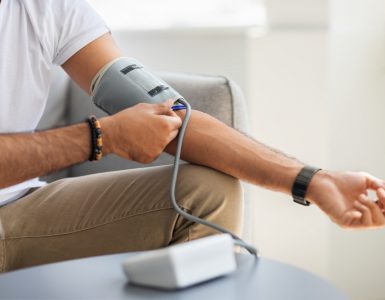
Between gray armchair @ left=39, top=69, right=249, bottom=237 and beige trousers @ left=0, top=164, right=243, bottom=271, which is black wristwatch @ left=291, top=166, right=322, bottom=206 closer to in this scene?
beige trousers @ left=0, top=164, right=243, bottom=271

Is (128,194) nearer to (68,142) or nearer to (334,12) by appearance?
(68,142)

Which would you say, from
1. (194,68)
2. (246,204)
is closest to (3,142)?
(246,204)

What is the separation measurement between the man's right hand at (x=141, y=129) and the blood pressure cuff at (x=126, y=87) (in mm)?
43

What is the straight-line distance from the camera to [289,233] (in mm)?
2164

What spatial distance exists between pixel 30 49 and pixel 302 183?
0.62m

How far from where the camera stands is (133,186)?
1.37 m

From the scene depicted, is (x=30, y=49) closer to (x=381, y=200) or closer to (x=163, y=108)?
(x=163, y=108)

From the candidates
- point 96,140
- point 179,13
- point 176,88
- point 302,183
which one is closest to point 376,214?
point 302,183

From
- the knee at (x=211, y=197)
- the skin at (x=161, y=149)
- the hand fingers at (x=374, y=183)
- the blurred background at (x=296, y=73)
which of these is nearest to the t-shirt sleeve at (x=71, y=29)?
the skin at (x=161, y=149)

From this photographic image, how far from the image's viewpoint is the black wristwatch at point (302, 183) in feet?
4.24

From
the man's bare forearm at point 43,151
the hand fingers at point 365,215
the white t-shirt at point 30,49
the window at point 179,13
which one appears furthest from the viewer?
the window at point 179,13

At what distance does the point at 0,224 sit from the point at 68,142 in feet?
0.70

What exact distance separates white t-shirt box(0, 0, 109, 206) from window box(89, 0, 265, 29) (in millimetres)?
506

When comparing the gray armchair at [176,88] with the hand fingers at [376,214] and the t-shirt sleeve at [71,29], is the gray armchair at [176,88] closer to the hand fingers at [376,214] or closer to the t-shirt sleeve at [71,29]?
the t-shirt sleeve at [71,29]
